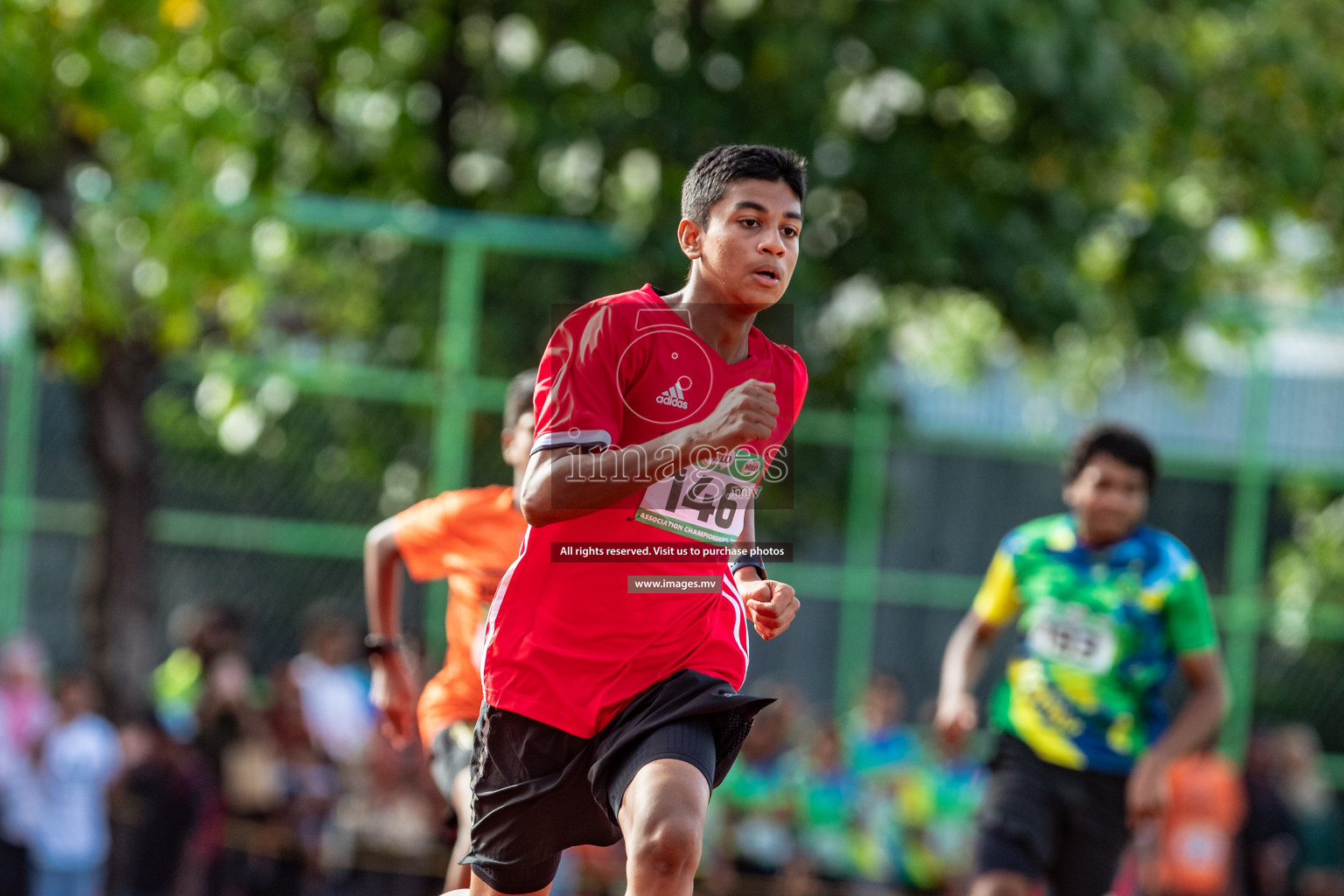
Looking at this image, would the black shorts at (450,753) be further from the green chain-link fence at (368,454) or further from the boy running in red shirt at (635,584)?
the green chain-link fence at (368,454)

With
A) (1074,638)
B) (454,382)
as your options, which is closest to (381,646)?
(1074,638)

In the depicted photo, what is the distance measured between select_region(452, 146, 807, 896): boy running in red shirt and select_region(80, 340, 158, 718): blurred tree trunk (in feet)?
22.9

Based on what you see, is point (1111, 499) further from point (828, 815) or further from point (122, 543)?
point (122, 543)

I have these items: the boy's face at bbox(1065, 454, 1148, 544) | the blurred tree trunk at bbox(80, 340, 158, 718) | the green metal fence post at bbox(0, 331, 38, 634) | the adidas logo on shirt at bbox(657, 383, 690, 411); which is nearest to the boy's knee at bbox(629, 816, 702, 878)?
the adidas logo on shirt at bbox(657, 383, 690, 411)

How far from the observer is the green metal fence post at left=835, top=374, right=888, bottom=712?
11.4 metres

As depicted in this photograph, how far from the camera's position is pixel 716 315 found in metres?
3.84

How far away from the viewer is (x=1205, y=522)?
12.3 metres

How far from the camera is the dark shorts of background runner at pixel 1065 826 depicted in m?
6.06

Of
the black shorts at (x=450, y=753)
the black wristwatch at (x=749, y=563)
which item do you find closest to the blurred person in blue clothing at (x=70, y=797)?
the black shorts at (x=450, y=753)

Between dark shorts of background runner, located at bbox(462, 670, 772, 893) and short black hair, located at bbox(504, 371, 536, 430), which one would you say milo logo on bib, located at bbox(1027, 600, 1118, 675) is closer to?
short black hair, located at bbox(504, 371, 536, 430)

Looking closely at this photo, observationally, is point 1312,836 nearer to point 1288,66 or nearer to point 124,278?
point 1288,66

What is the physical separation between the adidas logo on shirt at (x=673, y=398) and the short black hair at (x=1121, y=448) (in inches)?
118

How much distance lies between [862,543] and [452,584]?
251 inches

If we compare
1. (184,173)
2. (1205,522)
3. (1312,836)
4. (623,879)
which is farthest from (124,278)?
(1312,836)
